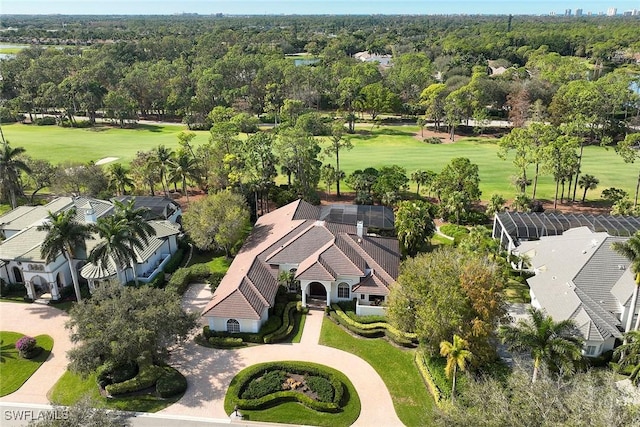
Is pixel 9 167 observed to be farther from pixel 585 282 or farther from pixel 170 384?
pixel 585 282

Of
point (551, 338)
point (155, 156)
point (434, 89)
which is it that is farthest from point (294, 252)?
point (434, 89)

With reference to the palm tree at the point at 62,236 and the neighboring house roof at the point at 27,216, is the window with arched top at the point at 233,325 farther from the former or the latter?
the neighboring house roof at the point at 27,216

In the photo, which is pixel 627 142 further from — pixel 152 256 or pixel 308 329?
pixel 152 256

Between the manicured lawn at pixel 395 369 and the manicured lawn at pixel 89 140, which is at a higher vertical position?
the manicured lawn at pixel 89 140

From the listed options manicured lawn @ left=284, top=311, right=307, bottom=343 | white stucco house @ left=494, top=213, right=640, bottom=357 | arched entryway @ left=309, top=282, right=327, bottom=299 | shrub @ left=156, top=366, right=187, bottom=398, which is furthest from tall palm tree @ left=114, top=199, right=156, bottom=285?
white stucco house @ left=494, top=213, right=640, bottom=357

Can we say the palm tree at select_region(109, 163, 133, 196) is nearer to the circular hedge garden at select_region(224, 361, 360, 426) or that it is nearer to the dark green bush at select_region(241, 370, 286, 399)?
the circular hedge garden at select_region(224, 361, 360, 426)

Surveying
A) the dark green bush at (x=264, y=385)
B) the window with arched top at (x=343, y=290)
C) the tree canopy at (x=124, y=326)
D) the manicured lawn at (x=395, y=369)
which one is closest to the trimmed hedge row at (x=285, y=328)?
the manicured lawn at (x=395, y=369)
